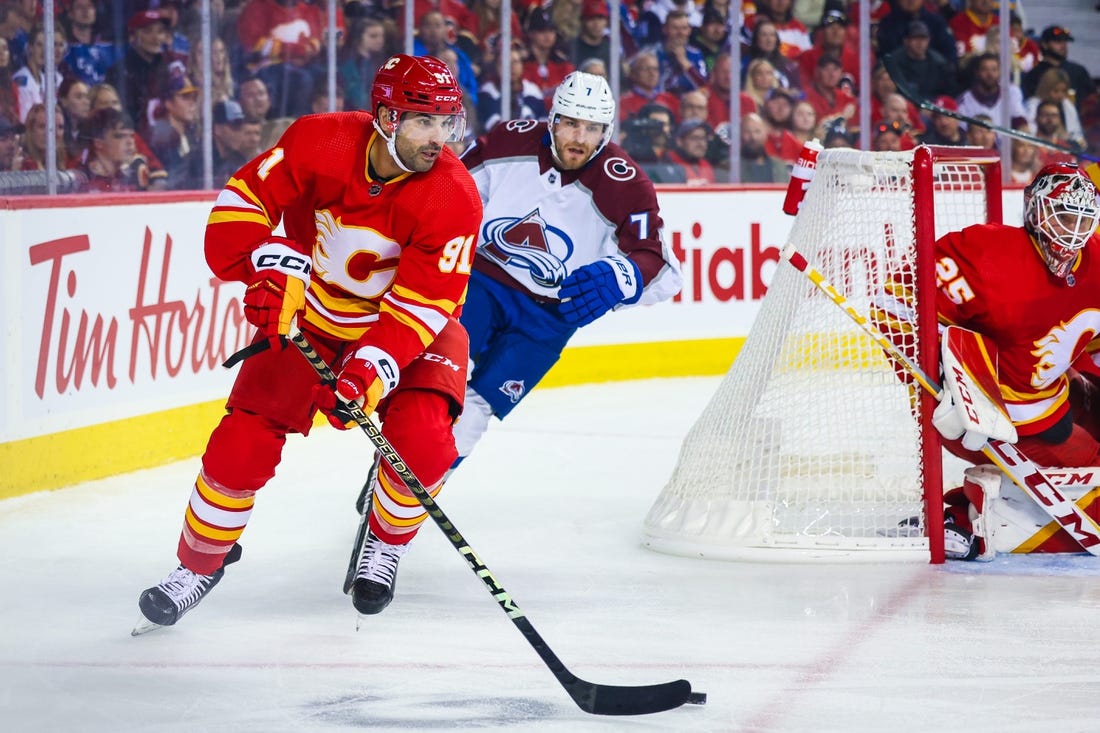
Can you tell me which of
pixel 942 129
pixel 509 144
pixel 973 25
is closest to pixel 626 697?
pixel 509 144

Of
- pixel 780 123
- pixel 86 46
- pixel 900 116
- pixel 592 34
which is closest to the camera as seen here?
pixel 86 46

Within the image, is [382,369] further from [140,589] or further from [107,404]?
[107,404]

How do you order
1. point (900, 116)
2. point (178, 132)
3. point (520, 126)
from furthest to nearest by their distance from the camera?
1. point (900, 116)
2. point (178, 132)
3. point (520, 126)

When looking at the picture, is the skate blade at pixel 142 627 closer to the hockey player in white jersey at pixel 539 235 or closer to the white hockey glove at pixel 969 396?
the hockey player in white jersey at pixel 539 235

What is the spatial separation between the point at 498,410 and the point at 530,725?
1.39 m

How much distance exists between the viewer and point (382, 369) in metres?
2.73

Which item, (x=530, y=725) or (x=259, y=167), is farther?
(x=259, y=167)

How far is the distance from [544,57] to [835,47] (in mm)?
1550

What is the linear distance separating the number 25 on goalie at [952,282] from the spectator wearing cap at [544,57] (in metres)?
3.42

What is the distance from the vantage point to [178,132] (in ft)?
17.1

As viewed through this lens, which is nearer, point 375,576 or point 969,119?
point 375,576

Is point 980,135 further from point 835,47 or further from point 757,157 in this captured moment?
point 757,157

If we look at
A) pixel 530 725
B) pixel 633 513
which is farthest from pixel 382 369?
pixel 633 513

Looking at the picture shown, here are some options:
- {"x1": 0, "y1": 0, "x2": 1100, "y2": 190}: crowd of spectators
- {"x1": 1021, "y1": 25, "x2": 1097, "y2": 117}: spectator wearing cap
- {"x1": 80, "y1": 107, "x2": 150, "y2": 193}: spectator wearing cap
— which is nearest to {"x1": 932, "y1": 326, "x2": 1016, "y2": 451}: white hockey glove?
{"x1": 0, "y1": 0, "x2": 1100, "y2": 190}: crowd of spectators
